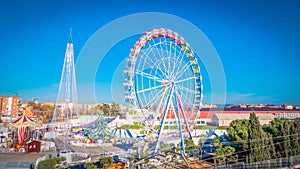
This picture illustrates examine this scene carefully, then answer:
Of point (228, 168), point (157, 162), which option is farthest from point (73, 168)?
point (228, 168)

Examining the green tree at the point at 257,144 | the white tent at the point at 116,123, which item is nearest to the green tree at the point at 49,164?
the green tree at the point at 257,144

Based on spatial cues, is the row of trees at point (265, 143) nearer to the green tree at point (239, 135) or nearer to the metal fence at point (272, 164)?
the green tree at point (239, 135)

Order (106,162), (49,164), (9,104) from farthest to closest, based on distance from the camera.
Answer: (9,104)
(106,162)
(49,164)

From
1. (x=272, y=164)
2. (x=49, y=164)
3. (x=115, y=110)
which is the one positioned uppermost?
(x=115, y=110)

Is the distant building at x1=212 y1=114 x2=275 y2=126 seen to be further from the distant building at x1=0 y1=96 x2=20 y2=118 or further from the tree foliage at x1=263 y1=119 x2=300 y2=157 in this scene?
the distant building at x1=0 y1=96 x2=20 y2=118

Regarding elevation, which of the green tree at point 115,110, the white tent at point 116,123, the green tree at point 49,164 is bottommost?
the green tree at point 49,164

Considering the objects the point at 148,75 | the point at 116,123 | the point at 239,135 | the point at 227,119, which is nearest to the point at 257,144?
the point at 239,135

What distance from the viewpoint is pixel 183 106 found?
17.4m

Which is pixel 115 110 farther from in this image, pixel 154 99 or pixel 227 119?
pixel 154 99

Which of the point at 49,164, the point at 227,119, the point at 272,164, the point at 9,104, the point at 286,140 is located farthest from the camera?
the point at 9,104

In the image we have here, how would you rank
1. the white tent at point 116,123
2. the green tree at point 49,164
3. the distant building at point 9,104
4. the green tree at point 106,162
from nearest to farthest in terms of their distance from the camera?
the green tree at point 49,164 → the green tree at point 106,162 → the white tent at point 116,123 → the distant building at point 9,104

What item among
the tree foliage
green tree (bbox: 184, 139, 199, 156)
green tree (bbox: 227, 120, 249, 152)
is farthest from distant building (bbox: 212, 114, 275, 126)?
green tree (bbox: 184, 139, 199, 156)

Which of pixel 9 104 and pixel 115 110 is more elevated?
pixel 9 104

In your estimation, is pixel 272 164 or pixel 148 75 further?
pixel 148 75
